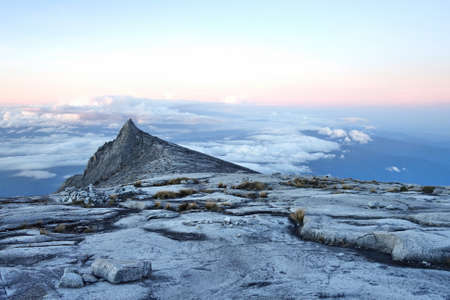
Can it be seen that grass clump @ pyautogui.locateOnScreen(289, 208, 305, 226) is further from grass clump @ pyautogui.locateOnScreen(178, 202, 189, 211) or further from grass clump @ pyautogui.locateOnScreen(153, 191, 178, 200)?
grass clump @ pyautogui.locateOnScreen(153, 191, 178, 200)

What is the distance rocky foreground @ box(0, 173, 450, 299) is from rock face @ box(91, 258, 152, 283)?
0.02 m

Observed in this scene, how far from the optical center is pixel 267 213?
14.3 metres

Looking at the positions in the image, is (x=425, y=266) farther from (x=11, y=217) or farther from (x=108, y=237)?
(x=11, y=217)

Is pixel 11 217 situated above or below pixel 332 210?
below

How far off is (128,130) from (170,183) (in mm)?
32045

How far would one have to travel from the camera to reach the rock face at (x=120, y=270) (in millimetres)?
7070

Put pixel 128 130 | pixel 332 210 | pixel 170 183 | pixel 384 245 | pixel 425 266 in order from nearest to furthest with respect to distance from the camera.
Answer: pixel 425 266 → pixel 384 245 → pixel 332 210 → pixel 170 183 → pixel 128 130

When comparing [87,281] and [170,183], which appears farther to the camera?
[170,183]

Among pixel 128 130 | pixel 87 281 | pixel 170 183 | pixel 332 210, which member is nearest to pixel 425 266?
pixel 332 210

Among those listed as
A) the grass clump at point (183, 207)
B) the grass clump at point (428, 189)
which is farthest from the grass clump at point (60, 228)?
the grass clump at point (428, 189)

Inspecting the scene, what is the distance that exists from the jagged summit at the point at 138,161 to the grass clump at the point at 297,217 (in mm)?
23058

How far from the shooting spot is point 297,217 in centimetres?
1301

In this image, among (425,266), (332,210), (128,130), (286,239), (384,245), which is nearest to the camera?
(425,266)

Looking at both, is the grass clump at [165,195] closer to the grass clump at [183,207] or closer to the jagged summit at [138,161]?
the grass clump at [183,207]
